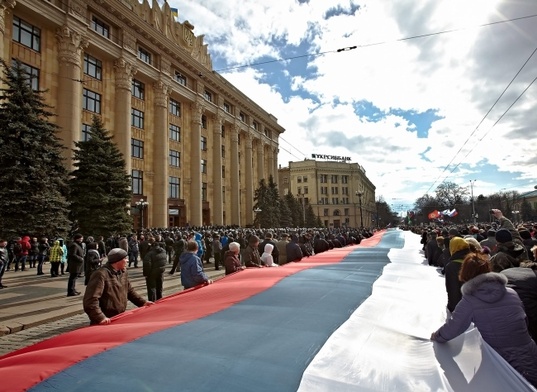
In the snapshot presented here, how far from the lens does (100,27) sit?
3303 centimetres

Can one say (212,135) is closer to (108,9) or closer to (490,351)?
(108,9)

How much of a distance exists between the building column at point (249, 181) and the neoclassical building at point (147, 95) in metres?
0.18

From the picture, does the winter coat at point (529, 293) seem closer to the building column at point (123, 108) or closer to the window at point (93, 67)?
the building column at point (123, 108)

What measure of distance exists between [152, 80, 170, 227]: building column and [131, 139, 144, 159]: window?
1489 mm

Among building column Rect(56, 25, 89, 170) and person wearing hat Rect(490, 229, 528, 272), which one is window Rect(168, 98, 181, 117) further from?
person wearing hat Rect(490, 229, 528, 272)

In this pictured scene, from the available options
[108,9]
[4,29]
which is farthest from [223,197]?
[4,29]

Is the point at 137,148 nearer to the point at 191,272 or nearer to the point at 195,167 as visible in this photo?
the point at 195,167

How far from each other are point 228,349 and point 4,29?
102ft

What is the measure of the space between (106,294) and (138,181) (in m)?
35.2

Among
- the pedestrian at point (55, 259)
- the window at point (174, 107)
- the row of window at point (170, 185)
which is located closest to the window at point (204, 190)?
the row of window at point (170, 185)

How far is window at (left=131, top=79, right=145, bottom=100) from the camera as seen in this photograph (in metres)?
38.3

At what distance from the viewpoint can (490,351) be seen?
3.04 metres

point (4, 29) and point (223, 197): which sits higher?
point (4, 29)

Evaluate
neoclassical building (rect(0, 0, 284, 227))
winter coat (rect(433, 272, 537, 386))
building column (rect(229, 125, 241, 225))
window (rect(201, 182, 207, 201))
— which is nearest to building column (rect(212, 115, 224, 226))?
neoclassical building (rect(0, 0, 284, 227))
